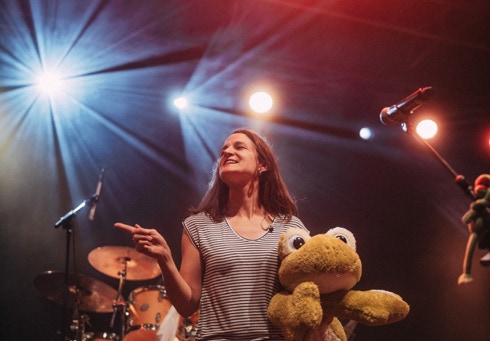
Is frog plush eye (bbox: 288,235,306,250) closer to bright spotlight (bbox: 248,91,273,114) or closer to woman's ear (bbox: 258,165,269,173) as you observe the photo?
woman's ear (bbox: 258,165,269,173)

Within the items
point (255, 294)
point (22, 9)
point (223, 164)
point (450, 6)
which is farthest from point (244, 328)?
point (22, 9)

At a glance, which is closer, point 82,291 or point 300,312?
point 300,312

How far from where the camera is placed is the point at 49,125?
6.36 metres

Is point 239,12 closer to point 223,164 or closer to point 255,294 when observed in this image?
point 223,164

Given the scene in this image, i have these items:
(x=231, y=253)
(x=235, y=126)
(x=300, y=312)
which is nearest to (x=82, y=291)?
(x=235, y=126)

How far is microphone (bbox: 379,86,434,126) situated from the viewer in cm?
202

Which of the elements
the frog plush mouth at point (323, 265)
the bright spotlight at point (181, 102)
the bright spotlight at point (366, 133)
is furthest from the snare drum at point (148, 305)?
the frog plush mouth at point (323, 265)

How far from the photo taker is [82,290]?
535cm

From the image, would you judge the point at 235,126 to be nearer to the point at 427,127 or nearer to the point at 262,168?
the point at 427,127

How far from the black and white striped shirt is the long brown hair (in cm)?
25

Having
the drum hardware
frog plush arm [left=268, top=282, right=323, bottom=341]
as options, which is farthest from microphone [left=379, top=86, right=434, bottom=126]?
the drum hardware

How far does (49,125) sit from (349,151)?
13.7 ft

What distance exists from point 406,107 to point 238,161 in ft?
2.90

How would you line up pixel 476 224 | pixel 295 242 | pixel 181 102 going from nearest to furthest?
pixel 476 224 < pixel 295 242 < pixel 181 102
